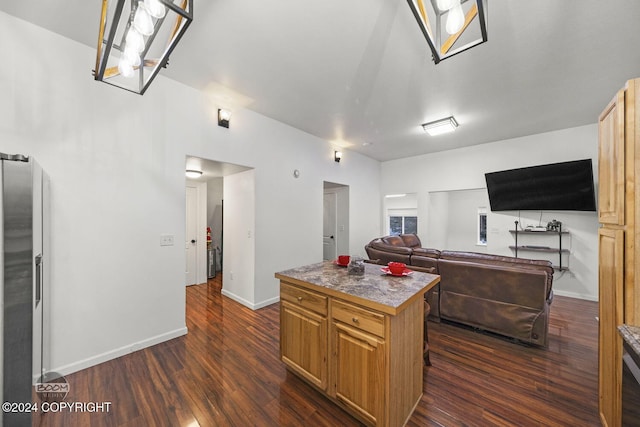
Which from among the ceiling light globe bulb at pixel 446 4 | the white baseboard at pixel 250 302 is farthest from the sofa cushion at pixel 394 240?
the ceiling light globe bulb at pixel 446 4

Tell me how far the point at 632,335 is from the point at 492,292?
170cm

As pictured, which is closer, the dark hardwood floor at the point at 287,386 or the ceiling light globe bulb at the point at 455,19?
the ceiling light globe bulb at the point at 455,19

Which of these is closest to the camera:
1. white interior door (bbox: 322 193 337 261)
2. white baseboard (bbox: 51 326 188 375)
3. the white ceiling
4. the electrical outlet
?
the white ceiling

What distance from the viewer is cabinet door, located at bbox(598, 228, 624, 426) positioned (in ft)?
4.20

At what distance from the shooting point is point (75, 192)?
2.14 m

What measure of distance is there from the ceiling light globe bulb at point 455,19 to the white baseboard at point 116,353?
361 centimetres

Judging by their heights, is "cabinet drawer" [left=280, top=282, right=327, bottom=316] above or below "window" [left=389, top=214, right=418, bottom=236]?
below

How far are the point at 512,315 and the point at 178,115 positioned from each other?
4399 mm

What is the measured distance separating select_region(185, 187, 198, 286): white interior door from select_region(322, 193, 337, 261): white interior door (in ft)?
9.11

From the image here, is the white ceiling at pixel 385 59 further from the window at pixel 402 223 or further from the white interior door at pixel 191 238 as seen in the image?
the window at pixel 402 223

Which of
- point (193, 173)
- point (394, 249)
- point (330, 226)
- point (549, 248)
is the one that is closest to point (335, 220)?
point (330, 226)

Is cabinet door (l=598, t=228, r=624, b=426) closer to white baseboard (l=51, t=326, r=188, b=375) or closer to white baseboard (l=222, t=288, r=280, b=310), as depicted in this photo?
white baseboard (l=222, t=288, r=280, b=310)

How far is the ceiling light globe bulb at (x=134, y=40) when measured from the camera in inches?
52.2

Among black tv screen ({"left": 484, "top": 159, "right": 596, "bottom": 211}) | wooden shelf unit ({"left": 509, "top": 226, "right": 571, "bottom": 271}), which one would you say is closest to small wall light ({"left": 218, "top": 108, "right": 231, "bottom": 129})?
black tv screen ({"left": 484, "top": 159, "right": 596, "bottom": 211})
